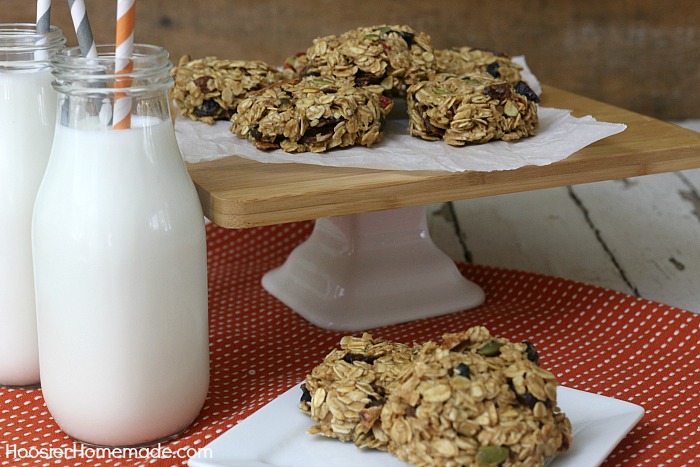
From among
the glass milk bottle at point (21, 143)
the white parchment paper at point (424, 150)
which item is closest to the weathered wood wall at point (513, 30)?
the white parchment paper at point (424, 150)

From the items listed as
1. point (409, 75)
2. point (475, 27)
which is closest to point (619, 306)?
point (409, 75)

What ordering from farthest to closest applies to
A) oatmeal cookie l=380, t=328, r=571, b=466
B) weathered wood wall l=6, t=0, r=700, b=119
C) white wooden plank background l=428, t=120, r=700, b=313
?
weathered wood wall l=6, t=0, r=700, b=119, white wooden plank background l=428, t=120, r=700, b=313, oatmeal cookie l=380, t=328, r=571, b=466

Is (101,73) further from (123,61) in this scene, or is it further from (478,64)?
(478,64)

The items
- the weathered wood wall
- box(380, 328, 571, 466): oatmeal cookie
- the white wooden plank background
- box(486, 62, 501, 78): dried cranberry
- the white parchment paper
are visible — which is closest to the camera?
box(380, 328, 571, 466): oatmeal cookie

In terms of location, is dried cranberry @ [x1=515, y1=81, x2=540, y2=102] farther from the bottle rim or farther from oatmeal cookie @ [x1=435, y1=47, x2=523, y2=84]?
the bottle rim

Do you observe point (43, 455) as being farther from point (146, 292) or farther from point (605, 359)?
point (605, 359)

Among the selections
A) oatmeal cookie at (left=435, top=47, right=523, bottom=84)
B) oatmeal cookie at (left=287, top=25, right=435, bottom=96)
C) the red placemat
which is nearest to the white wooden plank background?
the red placemat

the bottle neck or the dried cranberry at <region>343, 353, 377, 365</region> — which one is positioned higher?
the bottle neck
